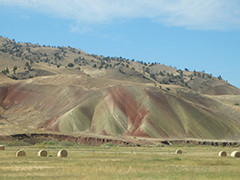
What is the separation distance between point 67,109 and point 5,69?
2996 inches

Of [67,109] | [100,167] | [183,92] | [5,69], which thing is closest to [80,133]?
[67,109]

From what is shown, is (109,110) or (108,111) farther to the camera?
(109,110)

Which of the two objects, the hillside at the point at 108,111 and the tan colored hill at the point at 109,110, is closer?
the hillside at the point at 108,111

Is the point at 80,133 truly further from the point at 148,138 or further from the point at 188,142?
the point at 188,142

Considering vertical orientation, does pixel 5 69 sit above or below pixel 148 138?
above

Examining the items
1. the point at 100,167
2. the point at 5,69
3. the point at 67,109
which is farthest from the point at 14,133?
the point at 5,69

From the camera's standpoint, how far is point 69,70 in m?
196

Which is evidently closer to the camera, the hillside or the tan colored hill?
the hillside

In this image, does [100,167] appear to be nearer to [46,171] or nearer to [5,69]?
[46,171]

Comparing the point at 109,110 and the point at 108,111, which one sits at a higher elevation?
the point at 109,110

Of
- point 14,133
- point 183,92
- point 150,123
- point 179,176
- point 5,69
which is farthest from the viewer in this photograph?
point 5,69

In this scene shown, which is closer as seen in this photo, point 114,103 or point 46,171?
point 46,171

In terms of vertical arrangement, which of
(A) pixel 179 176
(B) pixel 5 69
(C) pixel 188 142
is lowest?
(C) pixel 188 142

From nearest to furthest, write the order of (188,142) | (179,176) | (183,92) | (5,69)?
(179,176)
(188,142)
(183,92)
(5,69)
